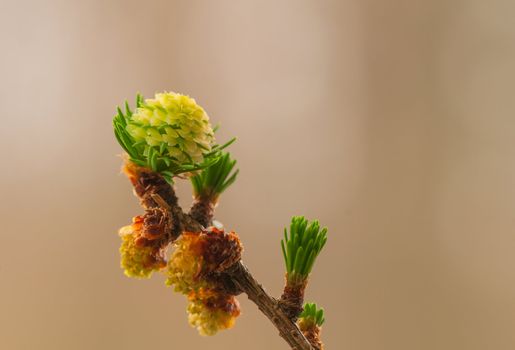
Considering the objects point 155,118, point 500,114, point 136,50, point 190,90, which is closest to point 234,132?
point 190,90

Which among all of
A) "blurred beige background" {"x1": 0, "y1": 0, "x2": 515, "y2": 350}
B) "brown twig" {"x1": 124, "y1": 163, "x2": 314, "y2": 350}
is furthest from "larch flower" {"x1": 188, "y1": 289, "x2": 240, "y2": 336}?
"blurred beige background" {"x1": 0, "y1": 0, "x2": 515, "y2": 350}

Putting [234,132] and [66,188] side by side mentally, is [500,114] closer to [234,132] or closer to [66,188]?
A: [234,132]

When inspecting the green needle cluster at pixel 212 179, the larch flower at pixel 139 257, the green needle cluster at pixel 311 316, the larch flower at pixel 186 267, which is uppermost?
the green needle cluster at pixel 212 179

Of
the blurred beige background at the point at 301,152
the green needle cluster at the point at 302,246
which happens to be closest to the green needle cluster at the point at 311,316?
the green needle cluster at the point at 302,246

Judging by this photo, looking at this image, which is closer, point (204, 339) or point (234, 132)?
point (204, 339)

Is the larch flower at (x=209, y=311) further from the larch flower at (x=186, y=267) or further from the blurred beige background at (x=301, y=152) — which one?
the blurred beige background at (x=301, y=152)

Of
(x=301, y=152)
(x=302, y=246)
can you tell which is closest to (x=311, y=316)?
(x=302, y=246)
